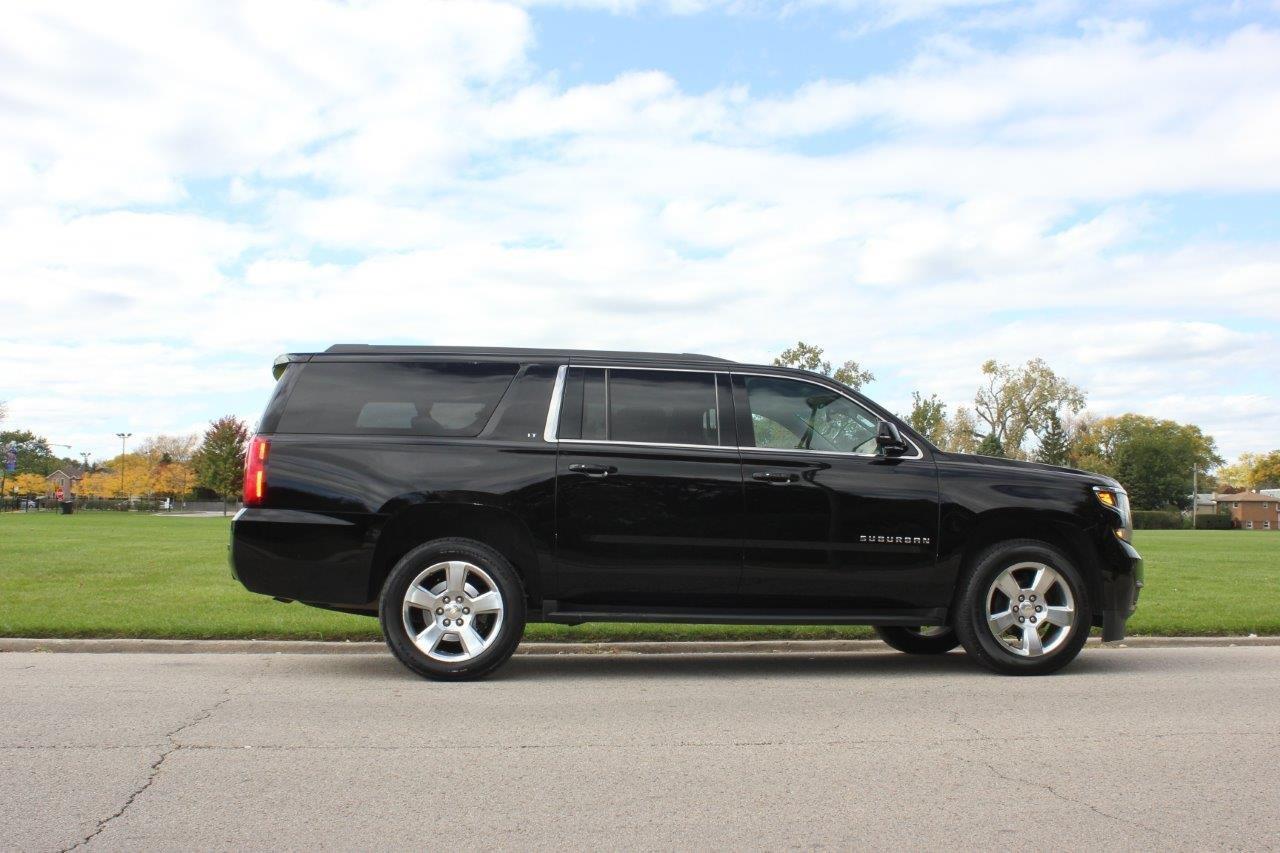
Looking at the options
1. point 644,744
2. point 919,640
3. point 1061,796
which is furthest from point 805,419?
point 1061,796

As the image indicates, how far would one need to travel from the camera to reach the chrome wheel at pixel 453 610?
7168 millimetres

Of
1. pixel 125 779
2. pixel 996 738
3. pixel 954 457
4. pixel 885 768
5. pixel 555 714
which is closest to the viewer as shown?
pixel 125 779

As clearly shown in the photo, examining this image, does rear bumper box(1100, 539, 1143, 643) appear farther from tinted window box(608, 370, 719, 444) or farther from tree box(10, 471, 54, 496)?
tree box(10, 471, 54, 496)

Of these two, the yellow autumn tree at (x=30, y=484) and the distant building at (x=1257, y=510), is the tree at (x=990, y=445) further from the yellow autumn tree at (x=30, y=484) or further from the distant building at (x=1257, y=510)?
the yellow autumn tree at (x=30, y=484)

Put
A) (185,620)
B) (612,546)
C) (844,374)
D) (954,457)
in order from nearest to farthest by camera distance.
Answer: (612,546) → (954,457) → (185,620) → (844,374)

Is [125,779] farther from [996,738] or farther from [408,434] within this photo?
[996,738]

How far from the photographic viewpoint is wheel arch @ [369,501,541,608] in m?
7.30

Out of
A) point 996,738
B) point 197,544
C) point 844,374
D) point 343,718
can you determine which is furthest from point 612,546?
point 844,374

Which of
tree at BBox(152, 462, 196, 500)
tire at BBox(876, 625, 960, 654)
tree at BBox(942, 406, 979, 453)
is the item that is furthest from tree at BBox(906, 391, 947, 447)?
tree at BBox(152, 462, 196, 500)

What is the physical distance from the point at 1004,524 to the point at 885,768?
316 cm

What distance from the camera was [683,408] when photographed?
24.9 feet

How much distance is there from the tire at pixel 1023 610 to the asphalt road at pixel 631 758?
7.9 inches

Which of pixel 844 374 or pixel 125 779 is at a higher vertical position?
pixel 844 374

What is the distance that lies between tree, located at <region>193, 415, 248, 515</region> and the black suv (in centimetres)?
8083
